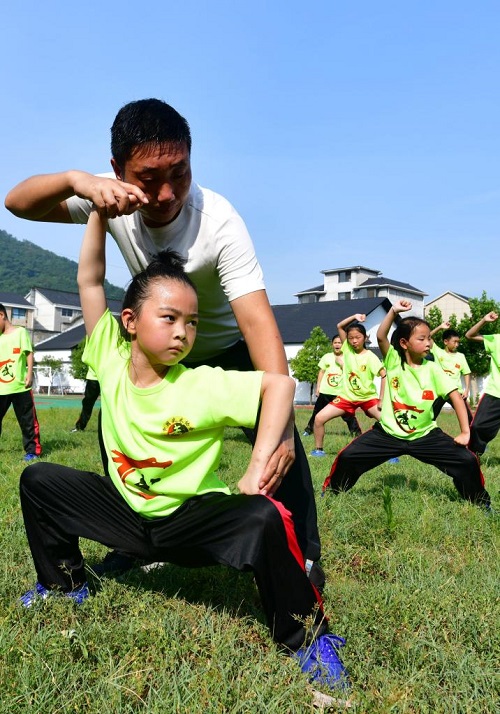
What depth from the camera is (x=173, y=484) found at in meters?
2.71

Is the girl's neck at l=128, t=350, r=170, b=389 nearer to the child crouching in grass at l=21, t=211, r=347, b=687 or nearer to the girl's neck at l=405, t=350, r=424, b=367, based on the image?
the child crouching in grass at l=21, t=211, r=347, b=687

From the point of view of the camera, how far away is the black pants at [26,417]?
27.0 feet

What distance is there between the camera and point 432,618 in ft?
8.93

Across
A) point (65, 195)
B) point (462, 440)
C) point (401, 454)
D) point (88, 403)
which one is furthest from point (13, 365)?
point (65, 195)

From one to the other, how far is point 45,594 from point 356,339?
796 centimetres

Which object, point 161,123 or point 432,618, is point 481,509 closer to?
point 432,618

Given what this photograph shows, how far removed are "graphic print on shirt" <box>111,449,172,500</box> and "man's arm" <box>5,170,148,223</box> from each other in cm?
104

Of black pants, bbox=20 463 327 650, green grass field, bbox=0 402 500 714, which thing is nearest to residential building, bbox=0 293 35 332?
green grass field, bbox=0 402 500 714

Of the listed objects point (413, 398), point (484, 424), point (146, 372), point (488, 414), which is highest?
point (146, 372)

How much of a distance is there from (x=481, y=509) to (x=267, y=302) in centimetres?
301

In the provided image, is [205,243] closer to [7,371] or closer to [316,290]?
[7,371]

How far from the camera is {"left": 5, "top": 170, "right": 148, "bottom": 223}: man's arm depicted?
2.48 m

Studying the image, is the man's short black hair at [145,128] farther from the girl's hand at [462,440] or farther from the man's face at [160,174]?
the girl's hand at [462,440]

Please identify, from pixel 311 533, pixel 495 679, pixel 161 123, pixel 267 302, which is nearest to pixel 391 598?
pixel 311 533
